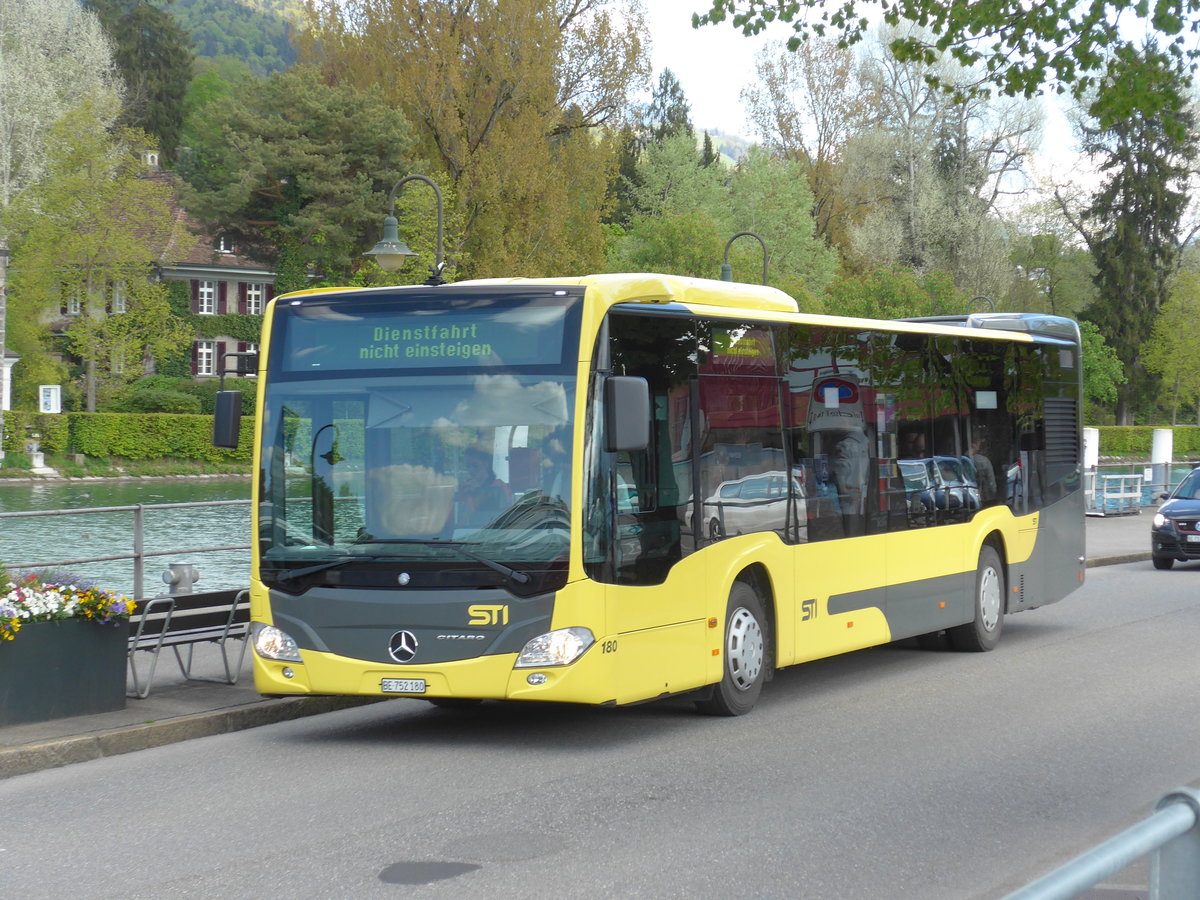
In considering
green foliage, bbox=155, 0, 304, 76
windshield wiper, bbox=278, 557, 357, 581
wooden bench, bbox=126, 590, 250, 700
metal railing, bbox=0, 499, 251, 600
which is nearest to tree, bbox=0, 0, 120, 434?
metal railing, bbox=0, 499, 251, 600

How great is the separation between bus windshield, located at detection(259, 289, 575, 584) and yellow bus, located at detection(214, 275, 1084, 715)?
13mm

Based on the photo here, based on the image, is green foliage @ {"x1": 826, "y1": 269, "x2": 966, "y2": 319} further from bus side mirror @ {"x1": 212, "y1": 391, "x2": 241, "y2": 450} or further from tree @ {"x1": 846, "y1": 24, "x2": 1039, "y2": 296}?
bus side mirror @ {"x1": 212, "y1": 391, "x2": 241, "y2": 450}

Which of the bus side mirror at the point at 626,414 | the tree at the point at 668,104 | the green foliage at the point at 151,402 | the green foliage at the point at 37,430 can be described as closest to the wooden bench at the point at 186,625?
the bus side mirror at the point at 626,414

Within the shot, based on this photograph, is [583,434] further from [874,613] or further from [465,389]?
[874,613]

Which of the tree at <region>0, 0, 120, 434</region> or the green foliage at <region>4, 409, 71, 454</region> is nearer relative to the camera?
the green foliage at <region>4, 409, 71, 454</region>

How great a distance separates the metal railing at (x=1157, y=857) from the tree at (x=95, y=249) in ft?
209

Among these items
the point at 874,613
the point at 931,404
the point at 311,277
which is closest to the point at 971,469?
the point at 931,404

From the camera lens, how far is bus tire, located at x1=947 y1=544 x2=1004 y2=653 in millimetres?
14594

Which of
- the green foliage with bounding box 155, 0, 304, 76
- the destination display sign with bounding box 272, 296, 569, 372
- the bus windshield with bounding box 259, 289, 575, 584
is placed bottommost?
the bus windshield with bounding box 259, 289, 575, 584

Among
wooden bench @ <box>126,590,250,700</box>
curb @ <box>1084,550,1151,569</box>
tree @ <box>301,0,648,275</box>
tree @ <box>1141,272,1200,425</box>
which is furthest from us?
tree @ <box>1141,272,1200,425</box>

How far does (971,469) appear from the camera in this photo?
1455 cm

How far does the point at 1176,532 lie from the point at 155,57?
8213cm

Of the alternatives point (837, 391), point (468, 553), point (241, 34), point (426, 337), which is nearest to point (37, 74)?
point (837, 391)

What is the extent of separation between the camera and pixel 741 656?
1075cm
